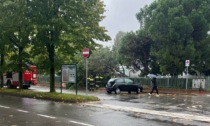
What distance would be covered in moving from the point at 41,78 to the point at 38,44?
30.2 metres

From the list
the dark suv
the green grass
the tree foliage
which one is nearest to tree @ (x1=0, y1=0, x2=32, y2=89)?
the tree foliage

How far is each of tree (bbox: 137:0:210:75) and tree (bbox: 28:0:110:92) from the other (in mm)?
12358

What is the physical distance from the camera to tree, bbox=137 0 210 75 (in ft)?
107

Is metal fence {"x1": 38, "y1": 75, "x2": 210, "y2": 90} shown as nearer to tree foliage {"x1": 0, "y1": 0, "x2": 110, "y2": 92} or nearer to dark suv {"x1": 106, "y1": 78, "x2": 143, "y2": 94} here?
dark suv {"x1": 106, "y1": 78, "x2": 143, "y2": 94}

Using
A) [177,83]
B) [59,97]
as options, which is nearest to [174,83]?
[177,83]

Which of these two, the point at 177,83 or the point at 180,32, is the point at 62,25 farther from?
the point at 177,83

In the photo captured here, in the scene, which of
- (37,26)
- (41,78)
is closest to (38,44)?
(37,26)

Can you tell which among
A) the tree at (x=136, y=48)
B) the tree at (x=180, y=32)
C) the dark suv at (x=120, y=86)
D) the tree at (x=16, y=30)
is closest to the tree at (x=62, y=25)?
the tree at (x=16, y=30)

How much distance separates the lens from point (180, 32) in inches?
1305

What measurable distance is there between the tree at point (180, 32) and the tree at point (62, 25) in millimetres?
12358

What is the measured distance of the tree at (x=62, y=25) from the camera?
21.2 metres

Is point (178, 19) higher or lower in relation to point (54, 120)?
higher

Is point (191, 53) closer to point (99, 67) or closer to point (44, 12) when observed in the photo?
point (99, 67)

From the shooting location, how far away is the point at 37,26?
68.4 ft
